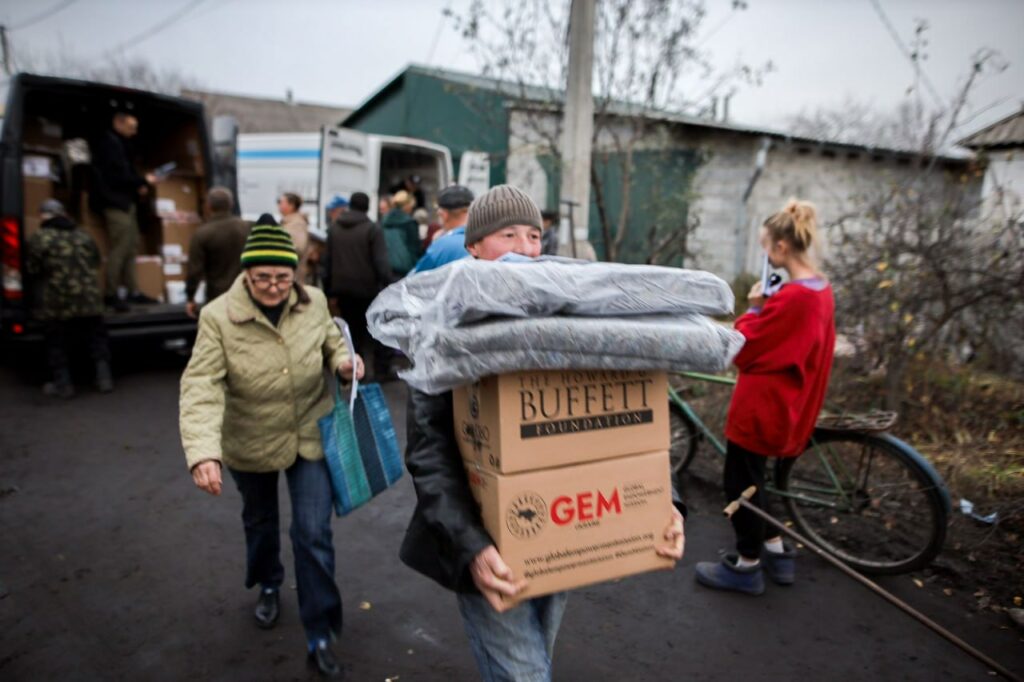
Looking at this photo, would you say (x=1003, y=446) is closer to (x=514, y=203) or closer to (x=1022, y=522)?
(x=1022, y=522)

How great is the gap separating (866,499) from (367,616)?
2715 millimetres

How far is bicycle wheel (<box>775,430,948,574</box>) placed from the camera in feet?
11.2

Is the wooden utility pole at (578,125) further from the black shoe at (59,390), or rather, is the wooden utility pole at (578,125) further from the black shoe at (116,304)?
the black shoe at (59,390)

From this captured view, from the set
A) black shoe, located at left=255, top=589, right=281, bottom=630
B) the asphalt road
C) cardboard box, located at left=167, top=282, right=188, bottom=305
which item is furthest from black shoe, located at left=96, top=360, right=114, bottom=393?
black shoe, located at left=255, top=589, right=281, bottom=630

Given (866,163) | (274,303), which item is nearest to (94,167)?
(274,303)

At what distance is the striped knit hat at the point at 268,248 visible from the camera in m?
2.59

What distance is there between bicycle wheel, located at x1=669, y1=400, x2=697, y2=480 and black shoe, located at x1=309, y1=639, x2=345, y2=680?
2505 mm

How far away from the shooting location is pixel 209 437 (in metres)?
2.36

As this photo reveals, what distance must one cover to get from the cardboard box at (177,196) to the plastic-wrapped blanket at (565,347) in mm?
7642

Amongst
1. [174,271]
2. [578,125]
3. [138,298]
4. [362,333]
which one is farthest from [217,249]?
[578,125]

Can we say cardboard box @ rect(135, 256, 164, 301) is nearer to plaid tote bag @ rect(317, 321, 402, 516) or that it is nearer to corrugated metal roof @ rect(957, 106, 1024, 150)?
plaid tote bag @ rect(317, 321, 402, 516)

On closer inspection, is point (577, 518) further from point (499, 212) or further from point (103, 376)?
point (103, 376)

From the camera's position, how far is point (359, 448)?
268cm

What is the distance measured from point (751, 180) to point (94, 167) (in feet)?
29.1
